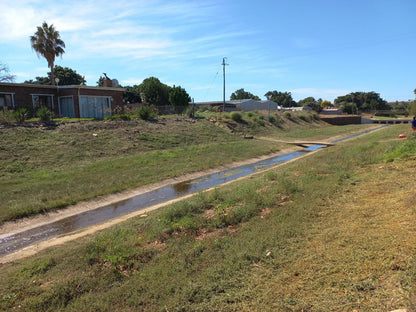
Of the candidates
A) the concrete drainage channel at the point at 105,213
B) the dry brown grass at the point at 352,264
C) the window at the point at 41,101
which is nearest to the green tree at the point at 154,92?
the window at the point at 41,101

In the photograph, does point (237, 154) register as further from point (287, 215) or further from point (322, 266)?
point (322, 266)

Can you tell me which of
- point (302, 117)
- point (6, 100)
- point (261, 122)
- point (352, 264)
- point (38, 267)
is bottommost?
point (38, 267)

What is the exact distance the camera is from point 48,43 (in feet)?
132

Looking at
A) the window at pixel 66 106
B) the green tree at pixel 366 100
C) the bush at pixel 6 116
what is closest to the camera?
the bush at pixel 6 116

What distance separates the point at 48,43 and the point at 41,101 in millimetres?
16036

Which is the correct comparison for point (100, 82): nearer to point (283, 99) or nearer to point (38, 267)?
point (38, 267)

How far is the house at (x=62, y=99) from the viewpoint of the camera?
26703mm

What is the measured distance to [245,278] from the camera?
4.38 meters

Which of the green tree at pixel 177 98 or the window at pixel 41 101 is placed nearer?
the window at pixel 41 101

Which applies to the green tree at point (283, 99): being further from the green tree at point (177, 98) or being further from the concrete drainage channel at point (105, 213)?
the concrete drainage channel at point (105, 213)

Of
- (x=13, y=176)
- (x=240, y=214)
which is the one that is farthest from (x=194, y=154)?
(x=240, y=214)

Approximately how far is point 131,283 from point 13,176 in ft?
37.5

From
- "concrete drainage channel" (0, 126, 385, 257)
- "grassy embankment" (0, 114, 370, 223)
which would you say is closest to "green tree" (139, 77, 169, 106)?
"grassy embankment" (0, 114, 370, 223)

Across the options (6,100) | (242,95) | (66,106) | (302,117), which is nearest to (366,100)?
(242,95)
